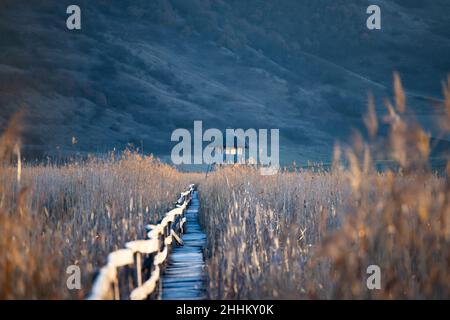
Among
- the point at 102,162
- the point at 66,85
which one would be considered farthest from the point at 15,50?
the point at 102,162

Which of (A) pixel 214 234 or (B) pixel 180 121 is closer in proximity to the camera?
(A) pixel 214 234

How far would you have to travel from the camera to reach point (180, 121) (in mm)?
135000

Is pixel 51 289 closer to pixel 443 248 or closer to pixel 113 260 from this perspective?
pixel 113 260

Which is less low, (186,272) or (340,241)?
(340,241)

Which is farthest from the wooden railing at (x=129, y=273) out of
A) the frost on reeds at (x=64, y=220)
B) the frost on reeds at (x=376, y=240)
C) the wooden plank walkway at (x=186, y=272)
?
the frost on reeds at (x=376, y=240)

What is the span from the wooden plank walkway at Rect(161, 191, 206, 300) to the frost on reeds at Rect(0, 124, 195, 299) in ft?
2.41

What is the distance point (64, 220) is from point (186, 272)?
2351mm

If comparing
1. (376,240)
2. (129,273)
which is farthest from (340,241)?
(129,273)

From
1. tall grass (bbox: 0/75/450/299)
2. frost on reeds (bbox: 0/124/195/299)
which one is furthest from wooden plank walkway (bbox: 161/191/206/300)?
frost on reeds (bbox: 0/124/195/299)

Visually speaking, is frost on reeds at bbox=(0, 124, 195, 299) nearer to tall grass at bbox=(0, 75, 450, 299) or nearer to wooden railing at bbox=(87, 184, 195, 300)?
tall grass at bbox=(0, 75, 450, 299)

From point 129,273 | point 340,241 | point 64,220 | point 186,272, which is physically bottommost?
point 186,272

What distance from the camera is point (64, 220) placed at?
821cm

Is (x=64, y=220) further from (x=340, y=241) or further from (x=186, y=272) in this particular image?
(x=340, y=241)

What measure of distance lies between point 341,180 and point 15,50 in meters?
169
